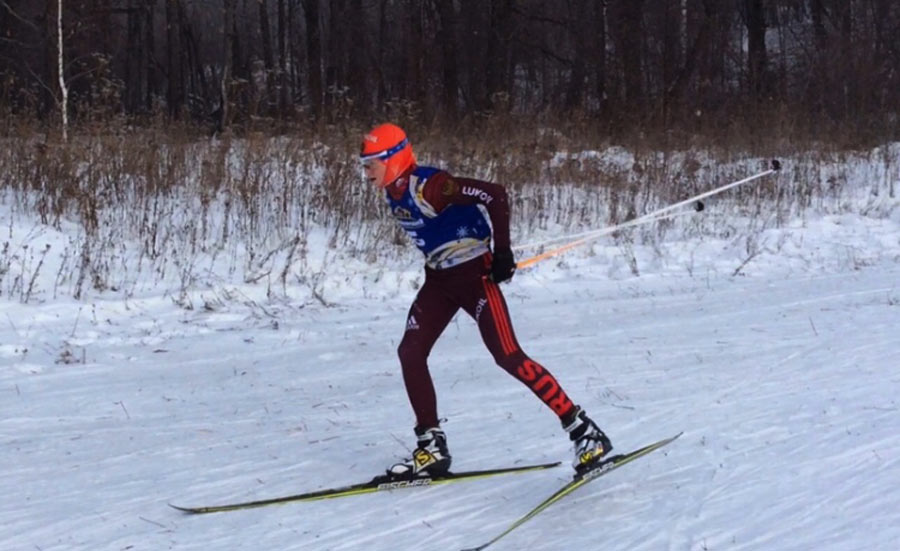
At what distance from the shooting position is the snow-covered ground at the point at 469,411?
4516 mm

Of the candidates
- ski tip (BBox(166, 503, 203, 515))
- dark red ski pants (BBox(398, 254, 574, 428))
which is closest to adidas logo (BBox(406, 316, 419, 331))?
dark red ski pants (BBox(398, 254, 574, 428))

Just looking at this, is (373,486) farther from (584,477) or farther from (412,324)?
(584,477)

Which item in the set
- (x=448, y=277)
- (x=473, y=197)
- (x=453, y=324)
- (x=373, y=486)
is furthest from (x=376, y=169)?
(x=453, y=324)

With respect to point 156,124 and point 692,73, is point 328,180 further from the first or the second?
point 692,73

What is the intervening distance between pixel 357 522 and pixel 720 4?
24953mm

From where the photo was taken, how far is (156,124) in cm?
1268

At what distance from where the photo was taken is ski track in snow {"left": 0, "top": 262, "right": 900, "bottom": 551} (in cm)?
450

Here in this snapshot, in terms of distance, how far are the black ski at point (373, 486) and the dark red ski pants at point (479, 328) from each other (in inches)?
11.0

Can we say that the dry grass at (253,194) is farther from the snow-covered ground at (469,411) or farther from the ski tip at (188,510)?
the ski tip at (188,510)

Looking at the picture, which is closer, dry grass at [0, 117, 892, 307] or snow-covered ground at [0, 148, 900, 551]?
snow-covered ground at [0, 148, 900, 551]

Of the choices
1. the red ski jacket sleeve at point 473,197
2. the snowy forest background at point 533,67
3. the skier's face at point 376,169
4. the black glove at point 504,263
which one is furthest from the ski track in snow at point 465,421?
the snowy forest background at point 533,67

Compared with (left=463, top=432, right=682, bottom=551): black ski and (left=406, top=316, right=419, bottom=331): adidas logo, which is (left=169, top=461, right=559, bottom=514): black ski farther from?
(left=406, top=316, right=419, bottom=331): adidas logo

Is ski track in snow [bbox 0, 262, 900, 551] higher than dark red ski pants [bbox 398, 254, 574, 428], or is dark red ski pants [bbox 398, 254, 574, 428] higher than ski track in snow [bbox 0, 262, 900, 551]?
dark red ski pants [bbox 398, 254, 574, 428]

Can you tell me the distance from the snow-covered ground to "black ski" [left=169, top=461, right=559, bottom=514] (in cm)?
6
